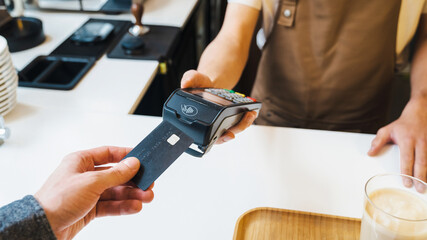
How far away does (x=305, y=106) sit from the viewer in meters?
1.29

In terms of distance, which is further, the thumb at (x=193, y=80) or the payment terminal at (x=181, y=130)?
the thumb at (x=193, y=80)

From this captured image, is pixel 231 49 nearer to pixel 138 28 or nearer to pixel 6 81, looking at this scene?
pixel 138 28

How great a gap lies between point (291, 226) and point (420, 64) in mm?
745

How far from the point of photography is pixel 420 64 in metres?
1.11

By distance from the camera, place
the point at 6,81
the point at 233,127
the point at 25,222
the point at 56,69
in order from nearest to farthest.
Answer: the point at 25,222, the point at 233,127, the point at 6,81, the point at 56,69

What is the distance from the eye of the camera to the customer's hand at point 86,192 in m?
0.56

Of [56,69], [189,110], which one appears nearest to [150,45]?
[56,69]

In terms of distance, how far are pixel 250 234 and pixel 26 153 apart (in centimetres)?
58

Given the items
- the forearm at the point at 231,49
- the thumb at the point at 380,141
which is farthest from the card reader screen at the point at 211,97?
the thumb at the point at 380,141

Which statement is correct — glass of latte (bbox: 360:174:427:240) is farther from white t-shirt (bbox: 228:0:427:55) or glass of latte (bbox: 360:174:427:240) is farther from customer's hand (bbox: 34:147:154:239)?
white t-shirt (bbox: 228:0:427:55)

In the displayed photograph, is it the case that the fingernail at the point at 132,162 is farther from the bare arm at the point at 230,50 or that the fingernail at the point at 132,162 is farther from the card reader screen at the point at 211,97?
the bare arm at the point at 230,50

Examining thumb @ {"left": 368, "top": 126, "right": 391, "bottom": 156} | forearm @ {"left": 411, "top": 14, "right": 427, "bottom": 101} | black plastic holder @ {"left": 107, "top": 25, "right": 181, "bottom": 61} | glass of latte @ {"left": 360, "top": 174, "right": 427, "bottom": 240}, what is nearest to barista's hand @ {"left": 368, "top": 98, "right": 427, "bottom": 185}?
thumb @ {"left": 368, "top": 126, "right": 391, "bottom": 156}

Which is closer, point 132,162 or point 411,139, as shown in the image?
point 132,162

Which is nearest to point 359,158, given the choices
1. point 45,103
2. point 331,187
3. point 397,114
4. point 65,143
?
point 331,187
